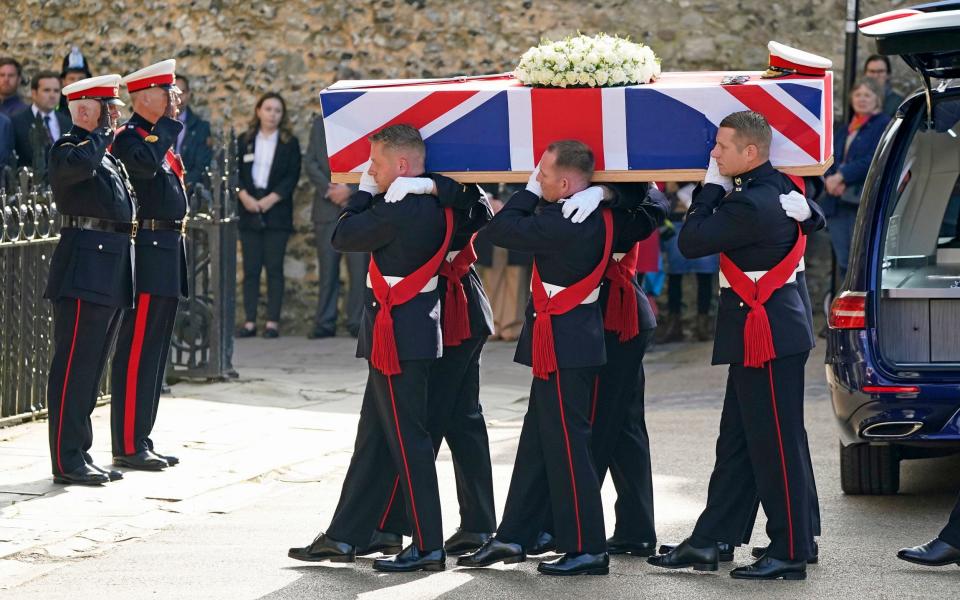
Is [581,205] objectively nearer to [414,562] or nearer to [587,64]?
[587,64]

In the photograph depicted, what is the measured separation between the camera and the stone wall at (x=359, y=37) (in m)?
13.7

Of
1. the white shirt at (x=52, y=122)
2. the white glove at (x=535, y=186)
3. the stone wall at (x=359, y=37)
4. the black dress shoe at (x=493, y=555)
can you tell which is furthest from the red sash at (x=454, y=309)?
the stone wall at (x=359, y=37)

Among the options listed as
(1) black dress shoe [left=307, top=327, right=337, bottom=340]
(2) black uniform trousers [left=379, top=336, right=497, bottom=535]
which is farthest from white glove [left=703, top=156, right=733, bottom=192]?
(1) black dress shoe [left=307, top=327, right=337, bottom=340]

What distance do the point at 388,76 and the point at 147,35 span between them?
7.46 ft

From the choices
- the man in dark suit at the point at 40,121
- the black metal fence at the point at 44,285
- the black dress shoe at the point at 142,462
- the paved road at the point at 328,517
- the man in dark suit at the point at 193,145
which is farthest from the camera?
the man in dark suit at the point at 193,145

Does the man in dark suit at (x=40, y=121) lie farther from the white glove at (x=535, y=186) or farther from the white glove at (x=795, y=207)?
the white glove at (x=795, y=207)

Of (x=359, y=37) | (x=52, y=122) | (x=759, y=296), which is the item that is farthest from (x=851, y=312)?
(x=359, y=37)

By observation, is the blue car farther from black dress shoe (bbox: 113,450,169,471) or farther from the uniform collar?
black dress shoe (bbox: 113,450,169,471)

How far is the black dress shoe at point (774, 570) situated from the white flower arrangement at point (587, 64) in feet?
5.93

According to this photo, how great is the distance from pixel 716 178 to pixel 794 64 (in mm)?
532

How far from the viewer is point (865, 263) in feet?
22.0

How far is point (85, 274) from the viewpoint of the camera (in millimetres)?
7473

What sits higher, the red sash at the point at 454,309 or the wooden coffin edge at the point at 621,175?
the wooden coffin edge at the point at 621,175

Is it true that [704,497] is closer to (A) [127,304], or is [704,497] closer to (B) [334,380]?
(A) [127,304]
